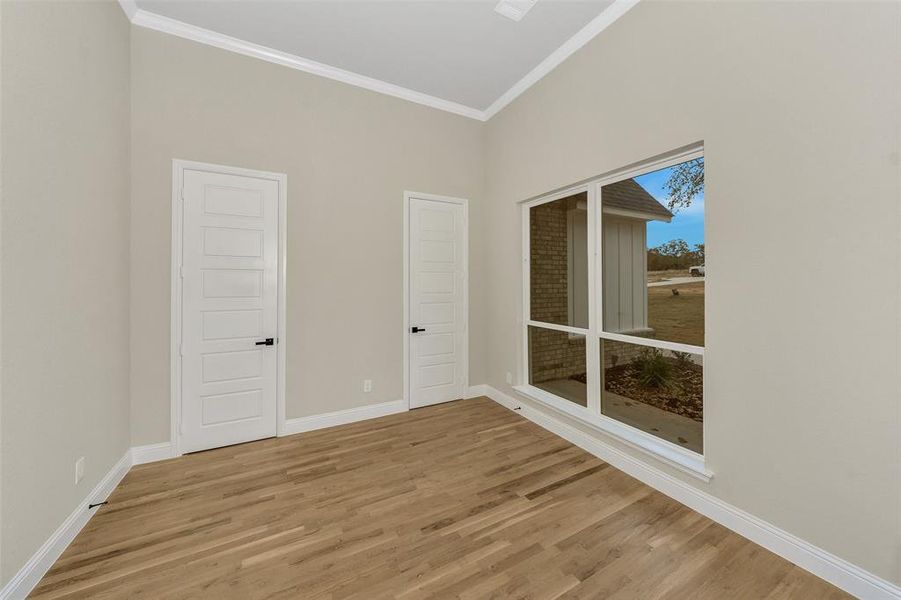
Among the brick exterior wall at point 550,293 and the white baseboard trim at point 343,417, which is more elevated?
the brick exterior wall at point 550,293

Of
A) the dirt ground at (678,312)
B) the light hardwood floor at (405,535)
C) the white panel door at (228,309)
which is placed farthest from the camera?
the white panel door at (228,309)

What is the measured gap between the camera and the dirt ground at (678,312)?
2.25 meters

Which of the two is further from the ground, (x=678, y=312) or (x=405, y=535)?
(x=678, y=312)

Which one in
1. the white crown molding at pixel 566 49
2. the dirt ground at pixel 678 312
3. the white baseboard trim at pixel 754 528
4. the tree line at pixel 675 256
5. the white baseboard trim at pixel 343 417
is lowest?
Answer: the white baseboard trim at pixel 754 528

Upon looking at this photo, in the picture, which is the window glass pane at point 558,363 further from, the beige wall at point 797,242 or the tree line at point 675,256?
the beige wall at point 797,242

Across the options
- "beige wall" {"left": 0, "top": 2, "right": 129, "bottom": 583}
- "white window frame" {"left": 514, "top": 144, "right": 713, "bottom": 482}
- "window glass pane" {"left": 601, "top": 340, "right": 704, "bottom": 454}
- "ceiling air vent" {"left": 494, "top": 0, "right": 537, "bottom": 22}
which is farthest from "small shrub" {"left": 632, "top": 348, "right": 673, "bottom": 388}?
"beige wall" {"left": 0, "top": 2, "right": 129, "bottom": 583}

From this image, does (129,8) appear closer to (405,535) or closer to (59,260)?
(59,260)

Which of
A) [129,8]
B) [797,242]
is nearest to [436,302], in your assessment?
[797,242]

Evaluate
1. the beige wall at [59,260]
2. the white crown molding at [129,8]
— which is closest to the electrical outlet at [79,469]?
the beige wall at [59,260]

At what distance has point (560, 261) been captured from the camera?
3.50 metres

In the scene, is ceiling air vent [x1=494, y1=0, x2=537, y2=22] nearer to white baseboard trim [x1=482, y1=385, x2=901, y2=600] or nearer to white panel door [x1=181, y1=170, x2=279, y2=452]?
white panel door [x1=181, y1=170, x2=279, y2=452]

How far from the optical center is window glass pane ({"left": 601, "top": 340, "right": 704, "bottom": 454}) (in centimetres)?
232

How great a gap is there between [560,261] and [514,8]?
7.12 feet

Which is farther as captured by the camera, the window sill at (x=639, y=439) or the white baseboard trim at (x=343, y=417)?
the white baseboard trim at (x=343, y=417)
